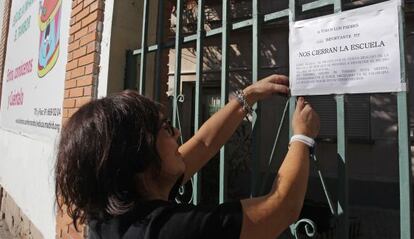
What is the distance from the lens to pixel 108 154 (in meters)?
1.25

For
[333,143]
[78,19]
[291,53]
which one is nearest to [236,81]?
[333,143]

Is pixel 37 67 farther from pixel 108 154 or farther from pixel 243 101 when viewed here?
pixel 108 154

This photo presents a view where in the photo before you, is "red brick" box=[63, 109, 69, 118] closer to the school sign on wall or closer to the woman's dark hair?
the school sign on wall

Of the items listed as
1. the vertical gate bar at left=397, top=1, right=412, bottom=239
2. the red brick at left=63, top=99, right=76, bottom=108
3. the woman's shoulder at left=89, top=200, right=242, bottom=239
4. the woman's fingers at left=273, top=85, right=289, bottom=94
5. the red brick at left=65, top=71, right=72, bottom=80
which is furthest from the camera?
the red brick at left=65, top=71, right=72, bottom=80

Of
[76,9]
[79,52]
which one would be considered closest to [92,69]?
[79,52]

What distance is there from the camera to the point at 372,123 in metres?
8.50

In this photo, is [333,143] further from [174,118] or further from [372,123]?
[174,118]

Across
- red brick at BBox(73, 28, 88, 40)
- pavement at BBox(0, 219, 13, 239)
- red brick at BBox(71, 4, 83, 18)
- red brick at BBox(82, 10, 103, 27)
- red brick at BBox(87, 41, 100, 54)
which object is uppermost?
red brick at BBox(71, 4, 83, 18)

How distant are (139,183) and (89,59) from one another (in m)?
1.81

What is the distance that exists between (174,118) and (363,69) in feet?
3.93

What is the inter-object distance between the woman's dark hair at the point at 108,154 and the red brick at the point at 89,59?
1.58m

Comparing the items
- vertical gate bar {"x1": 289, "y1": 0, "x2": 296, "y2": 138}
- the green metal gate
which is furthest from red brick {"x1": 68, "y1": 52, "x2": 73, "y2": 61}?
vertical gate bar {"x1": 289, "y1": 0, "x2": 296, "y2": 138}

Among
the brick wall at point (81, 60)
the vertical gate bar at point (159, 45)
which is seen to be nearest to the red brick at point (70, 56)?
the brick wall at point (81, 60)

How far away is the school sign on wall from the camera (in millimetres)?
3547
